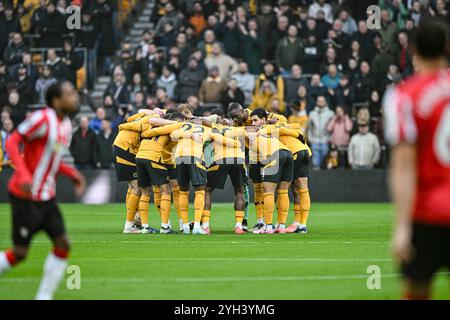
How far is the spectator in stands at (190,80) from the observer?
90.1 feet

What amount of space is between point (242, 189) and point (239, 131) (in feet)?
3.34

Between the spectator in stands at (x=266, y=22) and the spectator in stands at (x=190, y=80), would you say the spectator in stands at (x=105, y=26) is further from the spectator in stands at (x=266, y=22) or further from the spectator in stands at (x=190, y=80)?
the spectator in stands at (x=266, y=22)

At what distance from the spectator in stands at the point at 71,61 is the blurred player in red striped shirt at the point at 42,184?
18.7 metres

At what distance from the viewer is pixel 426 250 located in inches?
273

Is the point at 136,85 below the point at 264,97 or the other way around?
the other way around

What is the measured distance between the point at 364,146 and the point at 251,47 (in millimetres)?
→ 4120

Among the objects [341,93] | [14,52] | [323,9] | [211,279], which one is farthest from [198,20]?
[211,279]

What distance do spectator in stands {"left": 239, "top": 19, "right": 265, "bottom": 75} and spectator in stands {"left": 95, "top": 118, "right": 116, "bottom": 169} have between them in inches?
162

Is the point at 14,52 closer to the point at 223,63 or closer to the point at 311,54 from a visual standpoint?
the point at 223,63

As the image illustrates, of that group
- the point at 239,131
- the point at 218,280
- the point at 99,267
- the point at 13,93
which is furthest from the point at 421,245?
the point at 13,93

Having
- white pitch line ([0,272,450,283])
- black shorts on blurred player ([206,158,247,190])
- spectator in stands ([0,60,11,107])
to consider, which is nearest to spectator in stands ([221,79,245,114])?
spectator in stands ([0,60,11,107])

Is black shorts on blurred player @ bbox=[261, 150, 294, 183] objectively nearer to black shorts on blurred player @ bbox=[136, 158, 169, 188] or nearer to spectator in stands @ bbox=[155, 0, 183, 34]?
black shorts on blurred player @ bbox=[136, 158, 169, 188]

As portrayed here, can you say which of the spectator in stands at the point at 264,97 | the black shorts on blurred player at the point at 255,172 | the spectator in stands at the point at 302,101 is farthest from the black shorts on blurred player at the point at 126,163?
the spectator in stands at the point at 302,101

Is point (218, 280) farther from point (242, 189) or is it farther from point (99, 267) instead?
point (242, 189)
